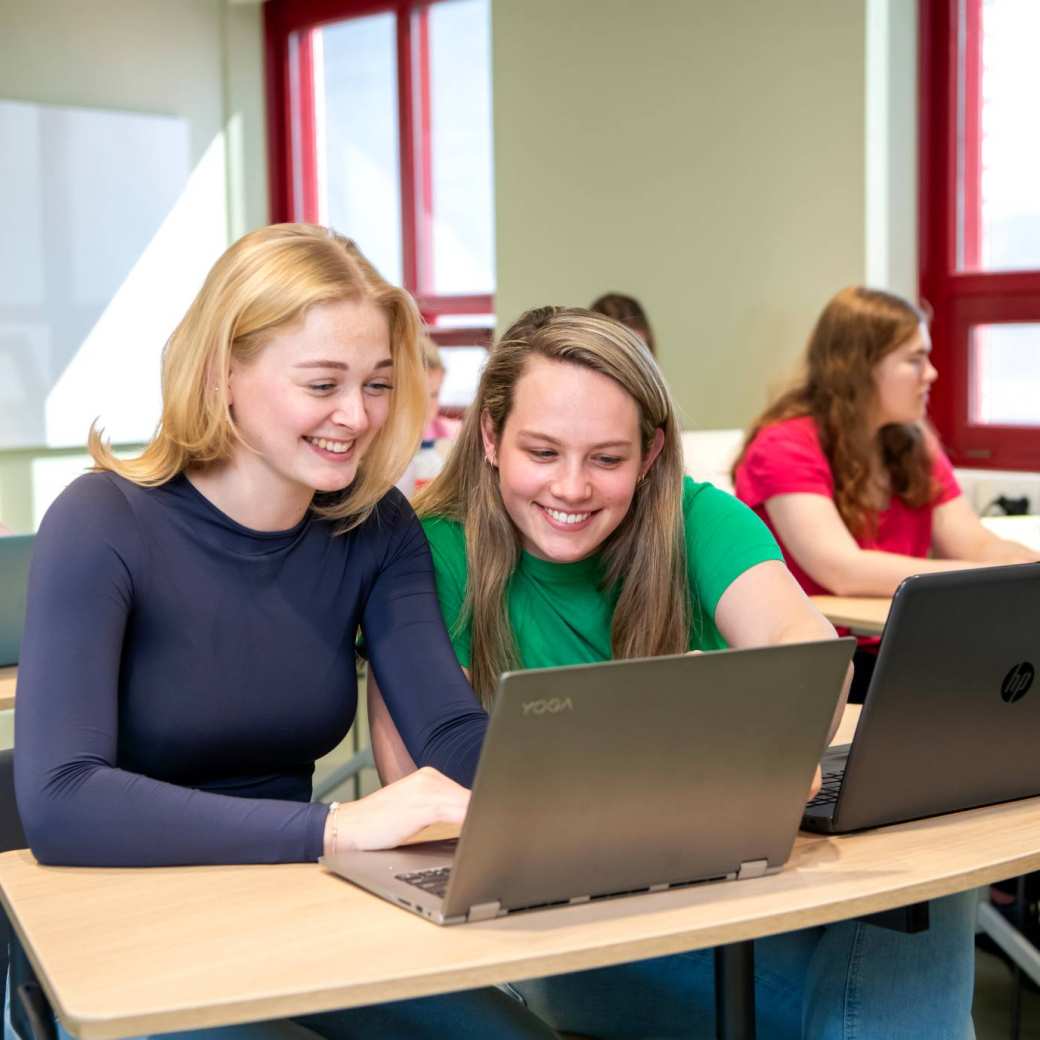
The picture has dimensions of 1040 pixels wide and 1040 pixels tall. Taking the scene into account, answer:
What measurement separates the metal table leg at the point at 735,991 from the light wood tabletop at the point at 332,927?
72mm

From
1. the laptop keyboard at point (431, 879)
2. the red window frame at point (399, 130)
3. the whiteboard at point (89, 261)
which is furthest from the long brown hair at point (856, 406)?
the whiteboard at point (89, 261)

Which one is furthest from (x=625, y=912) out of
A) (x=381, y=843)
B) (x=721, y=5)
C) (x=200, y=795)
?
(x=721, y=5)

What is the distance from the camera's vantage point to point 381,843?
1.43m

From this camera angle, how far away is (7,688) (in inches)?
90.0

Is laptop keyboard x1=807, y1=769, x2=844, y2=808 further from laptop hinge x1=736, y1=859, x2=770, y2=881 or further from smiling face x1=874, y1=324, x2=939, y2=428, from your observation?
smiling face x1=874, y1=324, x2=939, y2=428

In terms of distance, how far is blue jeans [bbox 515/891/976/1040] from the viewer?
1.51m

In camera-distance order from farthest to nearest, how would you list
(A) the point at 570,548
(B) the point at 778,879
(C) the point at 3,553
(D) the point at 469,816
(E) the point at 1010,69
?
(E) the point at 1010,69
(C) the point at 3,553
(A) the point at 570,548
(B) the point at 778,879
(D) the point at 469,816

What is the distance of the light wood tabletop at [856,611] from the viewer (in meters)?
2.81

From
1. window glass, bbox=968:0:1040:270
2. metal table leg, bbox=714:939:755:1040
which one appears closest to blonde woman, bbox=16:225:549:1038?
metal table leg, bbox=714:939:755:1040

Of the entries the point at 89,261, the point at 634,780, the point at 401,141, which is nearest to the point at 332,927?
the point at 634,780

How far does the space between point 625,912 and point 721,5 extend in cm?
403

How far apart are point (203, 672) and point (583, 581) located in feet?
1.66

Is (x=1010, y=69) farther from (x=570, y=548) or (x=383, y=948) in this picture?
(x=383, y=948)

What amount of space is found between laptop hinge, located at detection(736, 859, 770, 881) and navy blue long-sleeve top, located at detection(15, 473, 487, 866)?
0.38 metres
